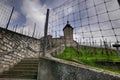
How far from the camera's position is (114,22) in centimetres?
241

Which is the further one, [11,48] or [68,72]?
[11,48]

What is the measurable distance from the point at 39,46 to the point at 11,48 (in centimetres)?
353

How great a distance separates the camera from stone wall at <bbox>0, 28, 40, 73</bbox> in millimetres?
4098

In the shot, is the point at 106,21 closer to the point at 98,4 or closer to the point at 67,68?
the point at 98,4

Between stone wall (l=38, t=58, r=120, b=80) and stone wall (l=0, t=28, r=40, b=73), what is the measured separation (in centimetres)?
234

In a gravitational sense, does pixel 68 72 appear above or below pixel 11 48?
below

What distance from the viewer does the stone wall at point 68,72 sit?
1.50m

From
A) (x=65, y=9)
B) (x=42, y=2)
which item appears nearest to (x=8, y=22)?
(x=42, y=2)

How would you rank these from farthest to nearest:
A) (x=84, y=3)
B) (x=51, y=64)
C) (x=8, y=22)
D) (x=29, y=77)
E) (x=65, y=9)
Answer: (x=8, y=22)
(x=65, y=9)
(x=29, y=77)
(x=84, y=3)
(x=51, y=64)

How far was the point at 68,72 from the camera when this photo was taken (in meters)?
1.87

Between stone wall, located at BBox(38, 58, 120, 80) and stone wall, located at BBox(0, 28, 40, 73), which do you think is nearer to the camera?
stone wall, located at BBox(38, 58, 120, 80)

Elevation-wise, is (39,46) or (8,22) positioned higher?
(8,22)

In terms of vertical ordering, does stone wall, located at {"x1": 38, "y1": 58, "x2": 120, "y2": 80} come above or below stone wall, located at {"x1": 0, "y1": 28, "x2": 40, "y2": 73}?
below

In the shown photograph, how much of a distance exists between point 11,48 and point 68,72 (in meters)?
3.66
